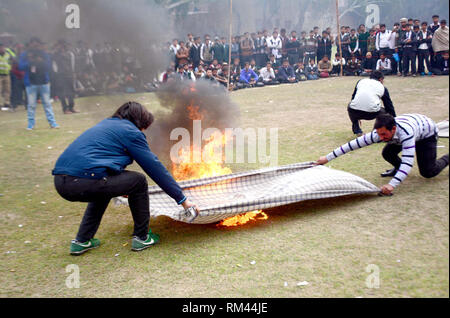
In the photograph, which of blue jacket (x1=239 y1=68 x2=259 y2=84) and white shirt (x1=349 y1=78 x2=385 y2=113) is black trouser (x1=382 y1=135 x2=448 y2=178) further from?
blue jacket (x1=239 y1=68 x2=259 y2=84)

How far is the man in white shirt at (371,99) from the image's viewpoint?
22.5 feet

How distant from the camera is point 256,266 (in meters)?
3.35

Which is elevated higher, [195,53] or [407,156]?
[195,53]

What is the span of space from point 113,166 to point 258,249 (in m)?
1.57

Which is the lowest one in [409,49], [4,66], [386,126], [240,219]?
[240,219]

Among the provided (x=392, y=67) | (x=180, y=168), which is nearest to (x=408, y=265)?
(x=180, y=168)

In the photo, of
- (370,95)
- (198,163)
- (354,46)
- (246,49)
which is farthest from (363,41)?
(198,163)

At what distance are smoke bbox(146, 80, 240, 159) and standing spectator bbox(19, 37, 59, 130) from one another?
6.99ft

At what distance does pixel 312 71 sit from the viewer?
Answer: 60.4 ft


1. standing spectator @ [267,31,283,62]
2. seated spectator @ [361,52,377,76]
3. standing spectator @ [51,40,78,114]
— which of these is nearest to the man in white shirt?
standing spectator @ [51,40,78,114]

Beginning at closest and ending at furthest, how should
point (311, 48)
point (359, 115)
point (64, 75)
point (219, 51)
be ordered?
point (359, 115) < point (64, 75) < point (219, 51) < point (311, 48)

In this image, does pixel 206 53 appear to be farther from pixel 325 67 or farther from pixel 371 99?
pixel 371 99

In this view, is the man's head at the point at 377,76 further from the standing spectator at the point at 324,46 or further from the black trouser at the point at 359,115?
the standing spectator at the point at 324,46
